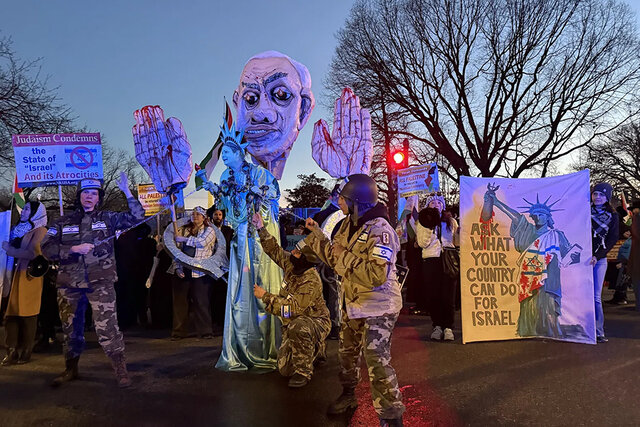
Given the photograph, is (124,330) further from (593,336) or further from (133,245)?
(593,336)

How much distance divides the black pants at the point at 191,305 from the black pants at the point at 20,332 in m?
1.98

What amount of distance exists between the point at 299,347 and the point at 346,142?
243cm

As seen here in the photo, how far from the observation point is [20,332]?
600 cm

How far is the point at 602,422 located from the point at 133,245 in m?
7.12

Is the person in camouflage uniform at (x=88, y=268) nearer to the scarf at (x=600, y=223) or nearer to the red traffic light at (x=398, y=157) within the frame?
the scarf at (x=600, y=223)

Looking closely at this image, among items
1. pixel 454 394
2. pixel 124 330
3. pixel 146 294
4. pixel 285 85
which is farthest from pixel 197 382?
pixel 146 294

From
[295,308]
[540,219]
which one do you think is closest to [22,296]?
[295,308]

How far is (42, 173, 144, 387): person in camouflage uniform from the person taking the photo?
473 cm

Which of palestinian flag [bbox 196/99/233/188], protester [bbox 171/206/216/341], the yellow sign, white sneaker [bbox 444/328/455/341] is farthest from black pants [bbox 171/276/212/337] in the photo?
the yellow sign

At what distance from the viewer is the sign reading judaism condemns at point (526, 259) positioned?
20.5 feet

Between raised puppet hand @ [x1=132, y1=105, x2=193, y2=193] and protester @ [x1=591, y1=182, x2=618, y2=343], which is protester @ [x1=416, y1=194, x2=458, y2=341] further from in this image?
raised puppet hand @ [x1=132, y1=105, x2=193, y2=193]

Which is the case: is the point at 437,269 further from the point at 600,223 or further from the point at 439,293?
the point at 600,223

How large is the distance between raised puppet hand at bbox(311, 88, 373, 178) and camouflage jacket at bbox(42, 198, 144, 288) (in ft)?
7.26

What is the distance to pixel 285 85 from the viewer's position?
19.0 feet
